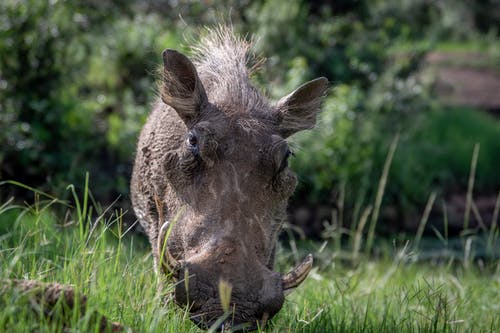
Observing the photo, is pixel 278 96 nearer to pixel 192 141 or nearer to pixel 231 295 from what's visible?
pixel 192 141

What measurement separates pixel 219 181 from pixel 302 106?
121 cm

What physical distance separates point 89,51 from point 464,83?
33.0ft

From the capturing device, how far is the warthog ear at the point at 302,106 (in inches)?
179

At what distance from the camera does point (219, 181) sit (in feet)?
12.1

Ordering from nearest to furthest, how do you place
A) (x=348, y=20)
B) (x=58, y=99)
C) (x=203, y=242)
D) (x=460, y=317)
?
(x=203, y=242) < (x=460, y=317) < (x=58, y=99) < (x=348, y=20)

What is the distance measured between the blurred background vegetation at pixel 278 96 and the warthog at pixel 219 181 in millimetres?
2443

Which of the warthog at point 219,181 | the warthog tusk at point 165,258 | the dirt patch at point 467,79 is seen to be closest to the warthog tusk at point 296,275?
the warthog at point 219,181

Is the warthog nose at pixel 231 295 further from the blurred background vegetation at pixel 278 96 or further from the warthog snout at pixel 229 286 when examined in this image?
the blurred background vegetation at pixel 278 96

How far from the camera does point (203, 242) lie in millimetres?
3352

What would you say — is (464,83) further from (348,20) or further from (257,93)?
(257,93)

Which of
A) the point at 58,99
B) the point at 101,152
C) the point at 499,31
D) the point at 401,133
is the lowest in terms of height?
the point at 499,31

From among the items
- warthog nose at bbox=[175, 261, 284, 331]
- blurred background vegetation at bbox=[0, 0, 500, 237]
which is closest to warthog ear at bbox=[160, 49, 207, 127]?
warthog nose at bbox=[175, 261, 284, 331]

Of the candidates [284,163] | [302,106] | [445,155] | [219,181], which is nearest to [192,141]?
[219,181]

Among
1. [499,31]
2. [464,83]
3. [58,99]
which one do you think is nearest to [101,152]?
[58,99]
